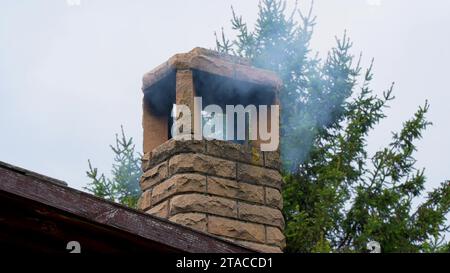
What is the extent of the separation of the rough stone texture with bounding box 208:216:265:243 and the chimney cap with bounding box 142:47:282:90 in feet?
4.09

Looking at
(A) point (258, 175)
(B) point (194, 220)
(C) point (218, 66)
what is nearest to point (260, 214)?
(A) point (258, 175)

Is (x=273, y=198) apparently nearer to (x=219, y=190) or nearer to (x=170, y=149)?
(x=219, y=190)

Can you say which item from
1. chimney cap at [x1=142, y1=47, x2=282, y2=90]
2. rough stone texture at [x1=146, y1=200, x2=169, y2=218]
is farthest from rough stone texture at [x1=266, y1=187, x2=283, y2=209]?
chimney cap at [x1=142, y1=47, x2=282, y2=90]

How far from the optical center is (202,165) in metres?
8.70

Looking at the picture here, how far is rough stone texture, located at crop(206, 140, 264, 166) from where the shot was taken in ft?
28.9

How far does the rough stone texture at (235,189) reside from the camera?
864cm

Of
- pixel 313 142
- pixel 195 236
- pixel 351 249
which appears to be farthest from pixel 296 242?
pixel 195 236

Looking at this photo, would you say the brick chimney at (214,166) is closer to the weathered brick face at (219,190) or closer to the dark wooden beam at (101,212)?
the weathered brick face at (219,190)

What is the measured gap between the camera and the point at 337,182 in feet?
47.9

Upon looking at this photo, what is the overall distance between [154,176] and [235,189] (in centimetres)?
73

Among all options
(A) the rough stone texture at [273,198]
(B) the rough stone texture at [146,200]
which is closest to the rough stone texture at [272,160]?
(A) the rough stone texture at [273,198]

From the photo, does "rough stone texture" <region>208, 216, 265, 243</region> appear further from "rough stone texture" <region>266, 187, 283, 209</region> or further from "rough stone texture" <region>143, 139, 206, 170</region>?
"rough stone texture" <region>143, 139, 206, 170</region>
